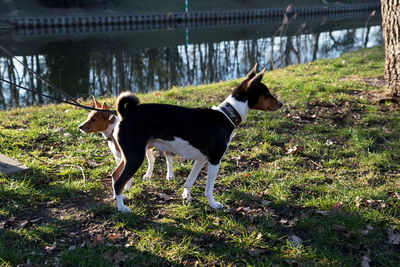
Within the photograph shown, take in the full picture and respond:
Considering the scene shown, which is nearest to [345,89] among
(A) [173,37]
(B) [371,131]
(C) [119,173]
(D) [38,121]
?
(B) [371,131]

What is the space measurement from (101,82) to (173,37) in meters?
12.0

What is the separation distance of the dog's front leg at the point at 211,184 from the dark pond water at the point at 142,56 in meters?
7.71

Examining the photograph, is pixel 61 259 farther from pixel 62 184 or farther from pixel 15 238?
pixel 62 184

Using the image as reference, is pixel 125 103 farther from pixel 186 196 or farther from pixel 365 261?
pixel 365 261

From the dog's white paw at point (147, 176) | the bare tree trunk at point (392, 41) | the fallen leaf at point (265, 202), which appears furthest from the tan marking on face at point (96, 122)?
the bare tree trunk at point (392, 41)

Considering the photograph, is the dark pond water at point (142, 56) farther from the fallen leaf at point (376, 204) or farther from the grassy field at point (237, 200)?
the fallen leaf at point (376, 204)

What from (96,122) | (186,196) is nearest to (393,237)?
(186,196)

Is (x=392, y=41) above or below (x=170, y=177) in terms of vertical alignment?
above

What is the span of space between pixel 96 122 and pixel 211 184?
1.78m

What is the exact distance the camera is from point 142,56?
61.7 feet

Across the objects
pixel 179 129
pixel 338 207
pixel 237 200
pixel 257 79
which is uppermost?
pixel 257 79

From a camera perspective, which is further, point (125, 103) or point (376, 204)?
point (376, 204)

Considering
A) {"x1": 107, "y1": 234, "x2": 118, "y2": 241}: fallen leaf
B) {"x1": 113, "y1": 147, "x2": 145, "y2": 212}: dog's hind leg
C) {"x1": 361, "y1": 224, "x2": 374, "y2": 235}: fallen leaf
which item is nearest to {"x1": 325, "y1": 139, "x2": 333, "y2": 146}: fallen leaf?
{"x1": 361, "y1": 224, "x2": 374, "y2": 235}: fallen leaf

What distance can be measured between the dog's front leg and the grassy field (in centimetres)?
8
